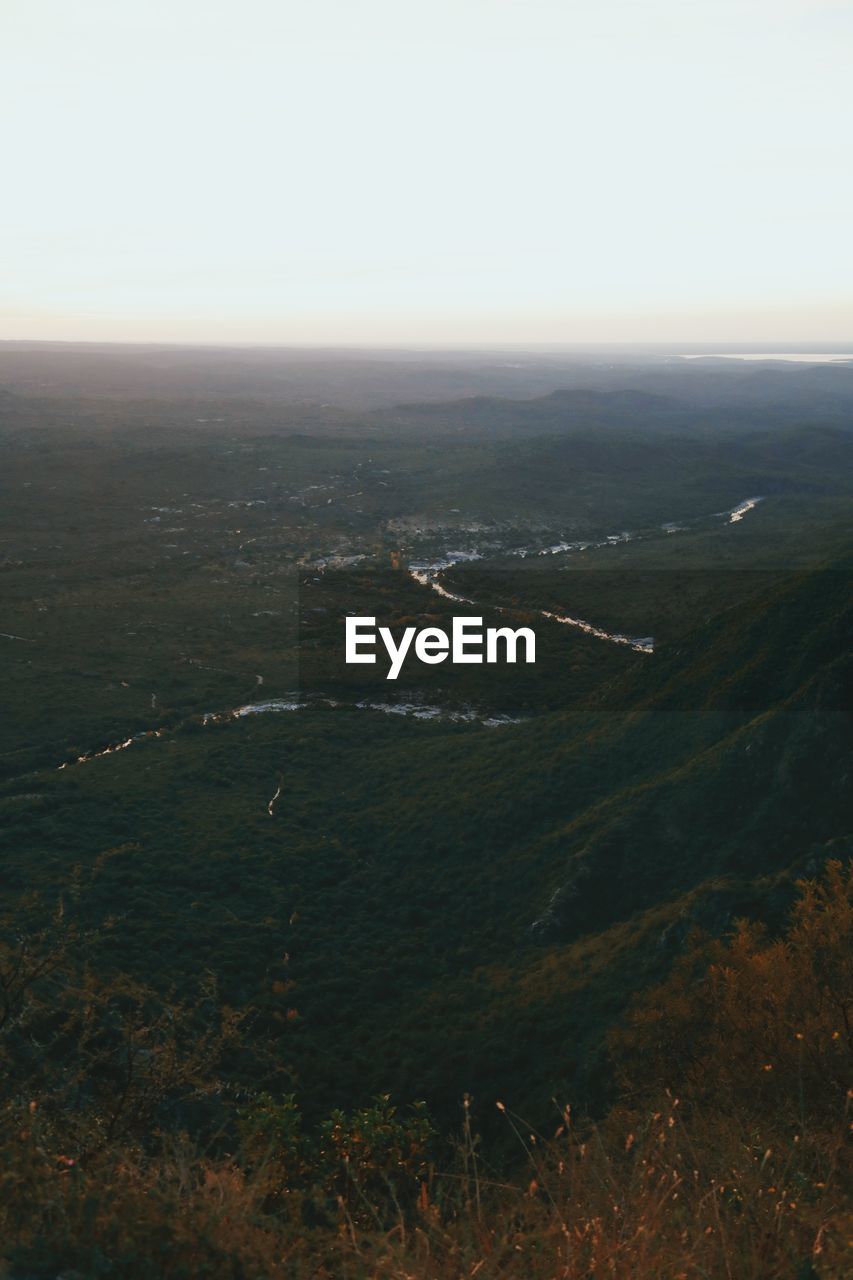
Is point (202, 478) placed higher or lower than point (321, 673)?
higher

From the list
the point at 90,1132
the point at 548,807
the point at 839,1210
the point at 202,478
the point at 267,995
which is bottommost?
the point at 267,995

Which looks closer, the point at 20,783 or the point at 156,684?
the point at 20,783

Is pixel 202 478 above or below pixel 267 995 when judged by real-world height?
above

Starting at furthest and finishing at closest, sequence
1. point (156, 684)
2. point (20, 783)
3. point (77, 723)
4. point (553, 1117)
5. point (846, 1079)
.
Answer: point (156, 684)
point (77, 723)
point (20, 783)
point (553, 1117)
point (846, 1079)

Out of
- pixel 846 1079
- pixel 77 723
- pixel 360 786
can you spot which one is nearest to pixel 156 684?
pixel 77 723

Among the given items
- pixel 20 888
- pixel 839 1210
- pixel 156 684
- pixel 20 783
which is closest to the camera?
pixel 839 1210

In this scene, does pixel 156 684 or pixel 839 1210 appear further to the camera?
pixel 156 684

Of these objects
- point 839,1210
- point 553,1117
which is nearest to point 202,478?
point 553,1117

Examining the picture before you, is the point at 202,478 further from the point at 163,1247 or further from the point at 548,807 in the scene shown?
the point at 163,1247

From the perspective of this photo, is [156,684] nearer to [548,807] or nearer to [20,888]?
[20,888]
